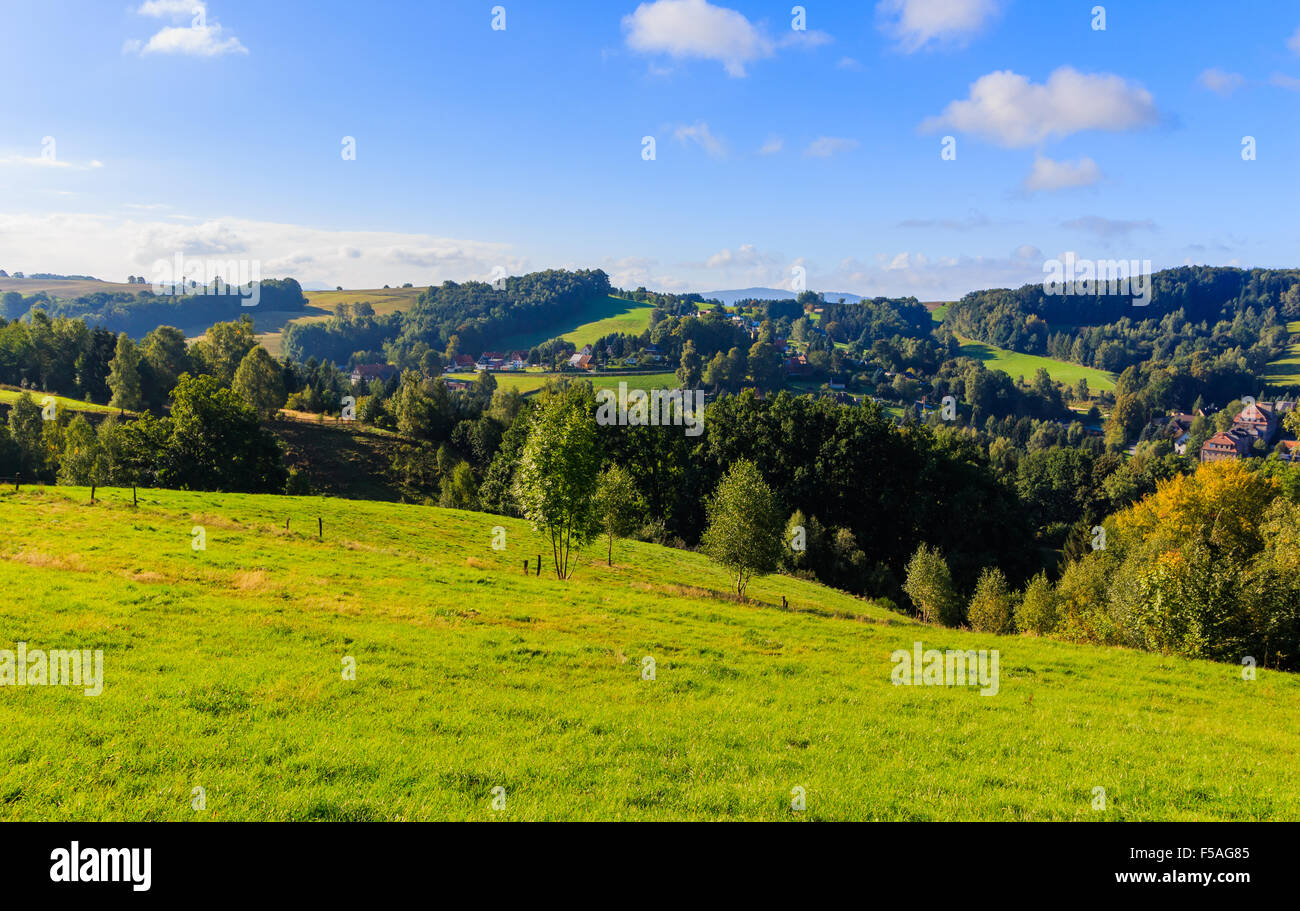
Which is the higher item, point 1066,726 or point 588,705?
point 588,705

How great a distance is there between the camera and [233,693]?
14.1 metres

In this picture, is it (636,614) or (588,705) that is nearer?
(588,705)

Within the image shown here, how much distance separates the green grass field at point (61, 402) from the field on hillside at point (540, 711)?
8322 cm

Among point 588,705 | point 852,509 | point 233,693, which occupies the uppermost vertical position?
point 233,693

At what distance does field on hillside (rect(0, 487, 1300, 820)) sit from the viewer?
1065 centimetres

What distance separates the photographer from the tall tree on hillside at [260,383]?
95.8 meters

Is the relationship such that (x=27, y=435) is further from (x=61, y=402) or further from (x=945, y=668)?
(x=945, y=668)

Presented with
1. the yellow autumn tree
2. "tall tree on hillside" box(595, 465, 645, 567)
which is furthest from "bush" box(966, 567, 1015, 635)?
"tall tree on hillside" box(595, 465, 645, 567)

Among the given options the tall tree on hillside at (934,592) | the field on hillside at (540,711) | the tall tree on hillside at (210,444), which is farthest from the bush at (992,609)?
the tall tree on hillside at (210,444)

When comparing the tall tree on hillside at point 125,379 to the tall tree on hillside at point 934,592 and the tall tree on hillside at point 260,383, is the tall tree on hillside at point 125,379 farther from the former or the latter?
the tall tree on hillside at point 934,592
